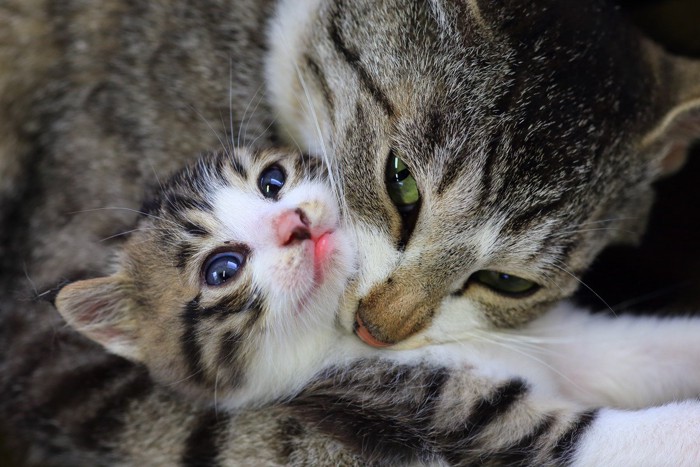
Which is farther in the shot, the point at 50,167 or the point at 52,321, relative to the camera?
the point at 50,167

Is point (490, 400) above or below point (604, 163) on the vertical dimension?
below

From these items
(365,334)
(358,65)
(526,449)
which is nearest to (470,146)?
(358,65)

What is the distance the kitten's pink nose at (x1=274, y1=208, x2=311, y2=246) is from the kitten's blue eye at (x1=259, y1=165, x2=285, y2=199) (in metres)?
0.13

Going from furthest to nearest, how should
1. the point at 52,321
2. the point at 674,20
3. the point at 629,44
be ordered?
the point at 674,20 < the point at 52,321 < the point at 629,44

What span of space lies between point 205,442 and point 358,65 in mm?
1212

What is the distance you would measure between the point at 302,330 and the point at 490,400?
0.57 m

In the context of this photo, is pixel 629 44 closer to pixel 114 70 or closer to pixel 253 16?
pixel 253 16

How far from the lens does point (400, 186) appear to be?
188 centimetres

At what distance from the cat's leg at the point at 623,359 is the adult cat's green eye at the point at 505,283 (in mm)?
228

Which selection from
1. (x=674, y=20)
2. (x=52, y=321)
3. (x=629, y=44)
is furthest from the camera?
(x=674, y=20)

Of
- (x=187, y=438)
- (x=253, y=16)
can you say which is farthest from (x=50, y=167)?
(x=187, y=438)

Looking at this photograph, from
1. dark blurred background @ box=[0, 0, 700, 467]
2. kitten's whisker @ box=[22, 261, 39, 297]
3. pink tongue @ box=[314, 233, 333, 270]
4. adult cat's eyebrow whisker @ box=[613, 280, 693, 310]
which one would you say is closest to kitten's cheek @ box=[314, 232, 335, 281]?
pink tongue @ box=[314, 233, 333, 270]

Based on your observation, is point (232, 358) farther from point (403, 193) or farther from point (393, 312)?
point (403, 193)

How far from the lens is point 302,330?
2109 millimetres
